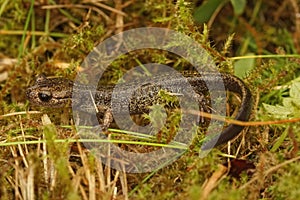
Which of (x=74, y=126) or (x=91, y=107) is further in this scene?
(x=91, y=107)

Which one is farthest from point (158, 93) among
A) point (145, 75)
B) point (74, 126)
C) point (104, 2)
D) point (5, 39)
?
point (5, 39)

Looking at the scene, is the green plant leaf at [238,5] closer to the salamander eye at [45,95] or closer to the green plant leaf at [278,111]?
the green plant leaf at [278,111]

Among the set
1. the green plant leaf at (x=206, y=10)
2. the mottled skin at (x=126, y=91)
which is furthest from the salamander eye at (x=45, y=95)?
the green plant leaf at (x=206, y=10)

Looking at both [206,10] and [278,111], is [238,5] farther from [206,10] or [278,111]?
[278,111]

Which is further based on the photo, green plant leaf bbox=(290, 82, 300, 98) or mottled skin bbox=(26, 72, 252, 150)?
mottled skin bbox=(26, 72, 252, 150)

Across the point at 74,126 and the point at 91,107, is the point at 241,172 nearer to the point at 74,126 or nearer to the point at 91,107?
the point at 74,126

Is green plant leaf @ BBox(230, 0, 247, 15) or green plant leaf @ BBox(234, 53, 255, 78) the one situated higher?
green plant leaf @ BBox(230, 0, 247, 15)

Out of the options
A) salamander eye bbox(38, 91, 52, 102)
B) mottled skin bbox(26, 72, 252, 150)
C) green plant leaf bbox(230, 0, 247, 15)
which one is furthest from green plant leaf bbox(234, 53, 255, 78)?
salamander eye bbox(38, 91, 52, 102)

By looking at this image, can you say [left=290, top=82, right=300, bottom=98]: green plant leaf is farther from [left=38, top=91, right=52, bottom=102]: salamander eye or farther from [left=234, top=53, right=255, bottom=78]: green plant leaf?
[left=38, top=91, right=52, bottom=102]: salamander eye
